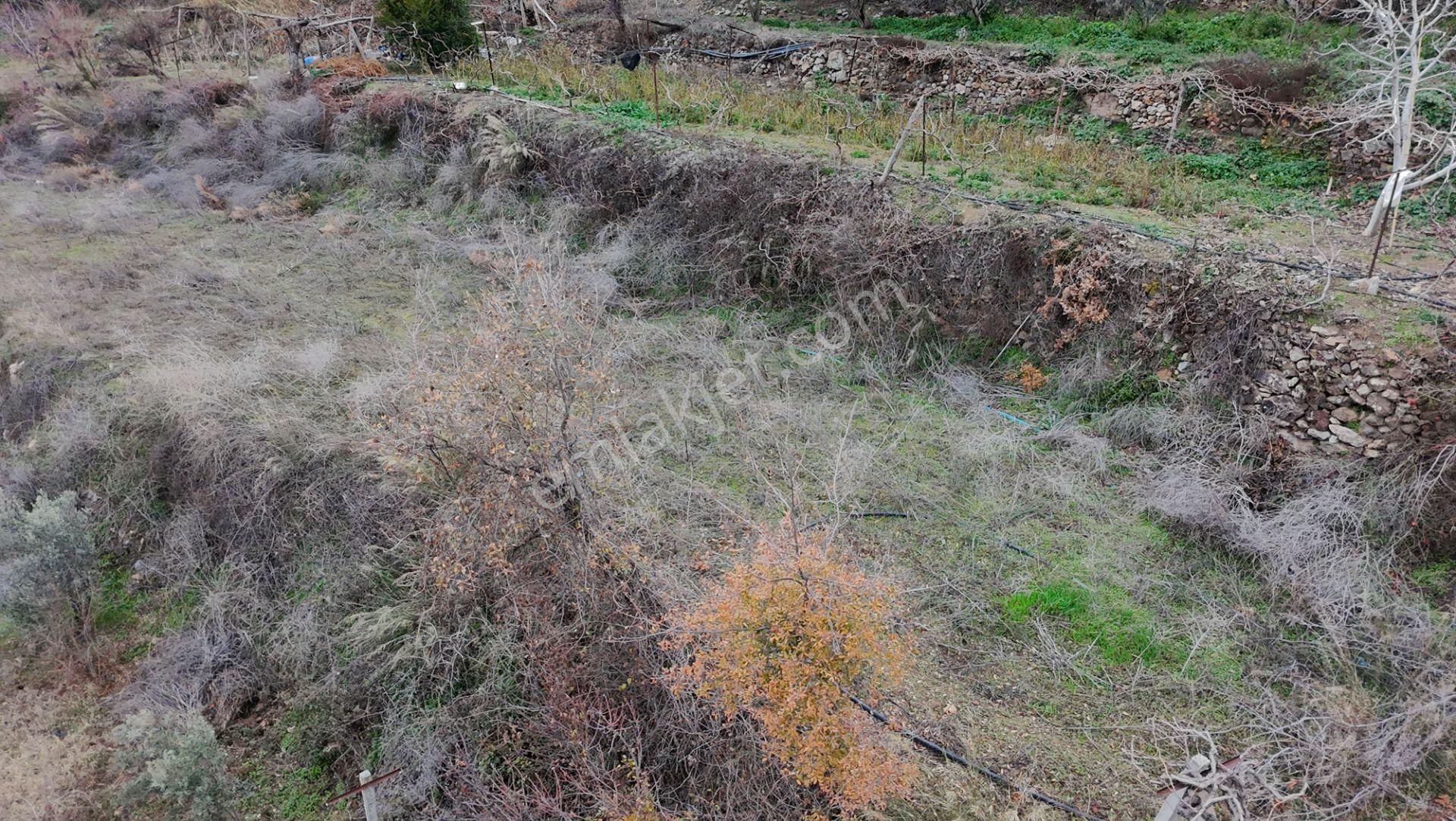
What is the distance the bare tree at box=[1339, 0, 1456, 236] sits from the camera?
21.3 ft

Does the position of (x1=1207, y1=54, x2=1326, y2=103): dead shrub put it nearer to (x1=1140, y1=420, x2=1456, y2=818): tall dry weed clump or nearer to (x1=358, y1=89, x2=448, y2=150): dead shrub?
(x1=1140, y1=420, x2=1456, y2=818): tall dry weed clump

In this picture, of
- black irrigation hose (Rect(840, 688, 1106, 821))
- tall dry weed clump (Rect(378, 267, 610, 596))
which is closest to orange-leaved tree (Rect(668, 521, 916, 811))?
black irrigation hose (Rect(840, 688, 1106, 821))

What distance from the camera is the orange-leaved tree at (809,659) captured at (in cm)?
330

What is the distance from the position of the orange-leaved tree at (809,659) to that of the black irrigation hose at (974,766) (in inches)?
15.7

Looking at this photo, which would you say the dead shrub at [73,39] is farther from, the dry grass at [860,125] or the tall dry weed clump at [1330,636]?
the tall dry weed clump at [1330,636]

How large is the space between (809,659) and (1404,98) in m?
9.48

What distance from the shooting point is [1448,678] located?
4.25 m

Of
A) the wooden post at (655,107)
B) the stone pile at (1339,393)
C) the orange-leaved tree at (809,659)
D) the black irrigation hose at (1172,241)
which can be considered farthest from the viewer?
the wooden post at (655,107)

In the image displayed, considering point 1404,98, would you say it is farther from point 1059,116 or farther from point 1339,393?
point 1339,393

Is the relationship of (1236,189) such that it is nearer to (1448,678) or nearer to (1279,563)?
(1279,563)

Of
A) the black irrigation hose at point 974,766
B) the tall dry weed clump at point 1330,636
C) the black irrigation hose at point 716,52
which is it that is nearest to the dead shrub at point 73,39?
the black irrigation hose at point 716,52

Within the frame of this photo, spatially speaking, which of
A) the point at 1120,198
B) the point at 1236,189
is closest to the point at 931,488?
the point at 1120,198

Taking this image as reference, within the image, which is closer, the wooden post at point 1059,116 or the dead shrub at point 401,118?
the wooden post at point 1059,116

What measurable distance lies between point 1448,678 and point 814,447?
4.22 meters
